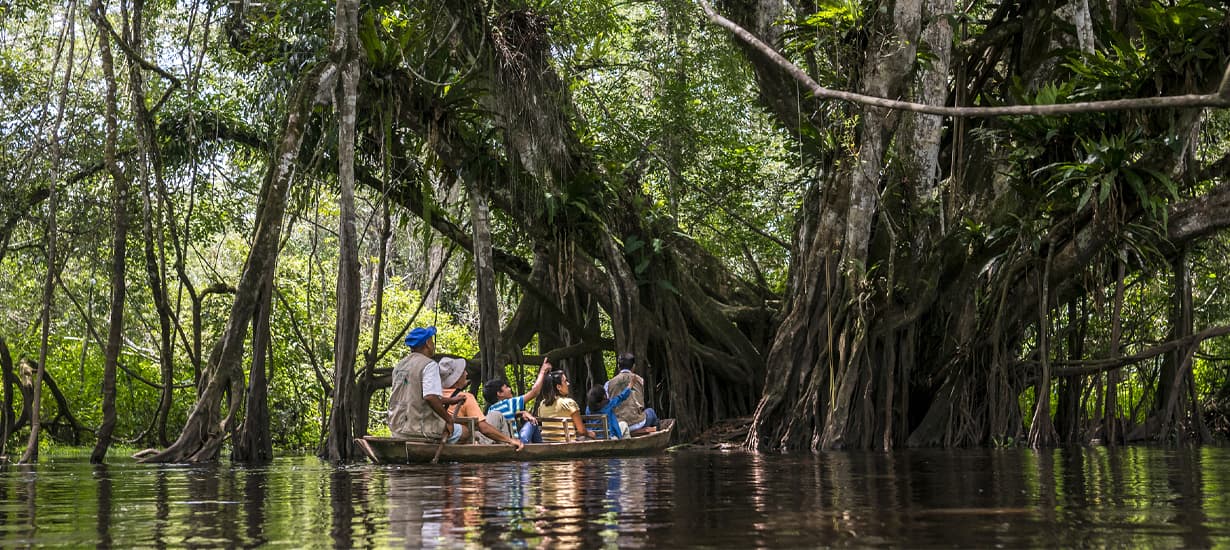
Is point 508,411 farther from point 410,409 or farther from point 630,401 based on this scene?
point 630,401

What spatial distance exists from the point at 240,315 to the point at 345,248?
1.44m

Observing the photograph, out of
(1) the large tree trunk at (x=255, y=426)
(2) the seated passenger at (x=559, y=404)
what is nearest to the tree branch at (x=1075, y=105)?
(2) the seated passenger at (x=559, y=404)

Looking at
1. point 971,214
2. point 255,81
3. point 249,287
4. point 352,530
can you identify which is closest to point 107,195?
point 255,81

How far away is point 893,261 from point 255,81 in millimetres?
7604

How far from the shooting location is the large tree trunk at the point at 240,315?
1141 cm

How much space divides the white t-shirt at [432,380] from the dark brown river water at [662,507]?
3.49ft

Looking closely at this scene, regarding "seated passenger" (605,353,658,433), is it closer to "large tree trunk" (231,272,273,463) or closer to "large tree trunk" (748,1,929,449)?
"large tree trunk" (748,1,929,449)

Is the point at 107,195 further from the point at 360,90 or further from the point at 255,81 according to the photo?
the point at 360,90

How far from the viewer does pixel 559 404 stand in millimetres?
12062

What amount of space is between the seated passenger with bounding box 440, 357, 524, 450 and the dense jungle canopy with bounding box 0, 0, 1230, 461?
78 cm

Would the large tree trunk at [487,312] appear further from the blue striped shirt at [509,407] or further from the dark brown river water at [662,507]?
the dark brown river water at [662,507]

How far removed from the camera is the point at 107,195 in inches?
663

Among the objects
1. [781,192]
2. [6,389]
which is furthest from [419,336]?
[781,192]

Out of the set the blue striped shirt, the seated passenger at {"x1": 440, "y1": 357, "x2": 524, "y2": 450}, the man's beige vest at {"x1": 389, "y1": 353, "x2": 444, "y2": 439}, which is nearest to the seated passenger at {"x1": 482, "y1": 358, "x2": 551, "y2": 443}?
the blue striped shirt
